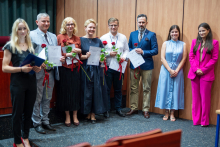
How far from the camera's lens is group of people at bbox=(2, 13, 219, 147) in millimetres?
2488

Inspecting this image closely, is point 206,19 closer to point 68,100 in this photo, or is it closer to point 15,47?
point 68,100

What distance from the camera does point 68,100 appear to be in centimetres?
333

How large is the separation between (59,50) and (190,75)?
7.00ft

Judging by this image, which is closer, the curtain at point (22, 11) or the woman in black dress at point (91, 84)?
the woman in black dress at point (91, 84)

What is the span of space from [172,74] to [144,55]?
58 cm

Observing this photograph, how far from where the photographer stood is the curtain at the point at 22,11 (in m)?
5.86

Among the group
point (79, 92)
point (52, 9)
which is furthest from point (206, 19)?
point (52, 9)

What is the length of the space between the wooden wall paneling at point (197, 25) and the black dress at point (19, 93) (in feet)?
8.78

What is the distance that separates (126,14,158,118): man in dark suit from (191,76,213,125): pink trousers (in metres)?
0.78

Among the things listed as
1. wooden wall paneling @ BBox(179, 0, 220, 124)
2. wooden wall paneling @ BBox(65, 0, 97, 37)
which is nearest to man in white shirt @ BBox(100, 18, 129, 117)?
wooden wall paneling @ BBox(179, 0, 220, 124)

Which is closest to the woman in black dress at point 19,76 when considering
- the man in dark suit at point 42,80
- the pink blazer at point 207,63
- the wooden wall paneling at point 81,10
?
the man in dark suit at point 42,80

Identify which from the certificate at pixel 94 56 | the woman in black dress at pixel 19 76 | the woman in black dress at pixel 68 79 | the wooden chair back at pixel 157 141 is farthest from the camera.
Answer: the certificate at pixel 94 56

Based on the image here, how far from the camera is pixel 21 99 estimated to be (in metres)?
2.34

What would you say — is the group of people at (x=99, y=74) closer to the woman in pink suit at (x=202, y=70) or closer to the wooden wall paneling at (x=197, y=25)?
the woman in pink suit at (x=202, y=70)
